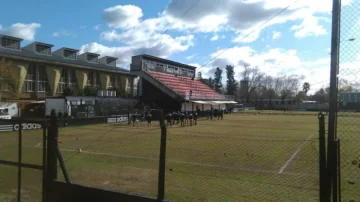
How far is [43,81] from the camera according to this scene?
57188mm

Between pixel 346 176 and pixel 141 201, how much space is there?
7.37 m

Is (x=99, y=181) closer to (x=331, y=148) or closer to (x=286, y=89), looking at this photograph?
(x=331, y=148)

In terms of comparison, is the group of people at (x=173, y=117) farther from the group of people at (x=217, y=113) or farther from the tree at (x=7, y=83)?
the tree at (x=7, y=83)

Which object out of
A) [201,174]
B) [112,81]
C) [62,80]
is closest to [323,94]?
[112,81]

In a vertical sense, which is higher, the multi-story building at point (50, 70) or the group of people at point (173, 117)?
the multi-story building at point (50, 70)

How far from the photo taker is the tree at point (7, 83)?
43.2 m

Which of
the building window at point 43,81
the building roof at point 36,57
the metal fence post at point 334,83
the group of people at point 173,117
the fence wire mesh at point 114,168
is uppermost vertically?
the building roof at point 36,57

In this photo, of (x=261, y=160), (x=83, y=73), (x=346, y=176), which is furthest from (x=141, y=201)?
(x=83, y=73)

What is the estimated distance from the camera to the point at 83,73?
64.2 meters

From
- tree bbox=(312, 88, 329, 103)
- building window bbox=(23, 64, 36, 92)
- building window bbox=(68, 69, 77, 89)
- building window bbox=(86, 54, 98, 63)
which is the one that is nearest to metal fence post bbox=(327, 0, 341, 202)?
tree bbox=(312, 88, 329, 103)

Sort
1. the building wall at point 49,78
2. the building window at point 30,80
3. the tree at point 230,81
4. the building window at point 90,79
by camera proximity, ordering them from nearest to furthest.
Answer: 1. the building wall at point 49,78
2. the building window at point 30,80
3. the building window at point 90,79
4. the tree at point 230,81

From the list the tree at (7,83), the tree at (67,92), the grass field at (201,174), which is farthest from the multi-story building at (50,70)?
the grass field at (201,174)

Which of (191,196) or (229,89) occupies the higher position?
(229,89)

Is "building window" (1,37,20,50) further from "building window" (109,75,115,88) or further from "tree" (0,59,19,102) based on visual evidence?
"building window" (109,75,115,88)
